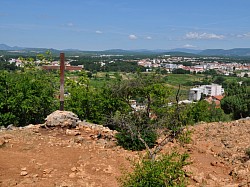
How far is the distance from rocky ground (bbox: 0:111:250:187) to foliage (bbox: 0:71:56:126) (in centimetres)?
382

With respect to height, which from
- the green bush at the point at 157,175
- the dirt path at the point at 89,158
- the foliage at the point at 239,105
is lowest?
the foliage at the point at 239,105

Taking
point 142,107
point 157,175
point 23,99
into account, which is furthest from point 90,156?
point 23,99

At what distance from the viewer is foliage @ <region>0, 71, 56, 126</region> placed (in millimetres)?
16847

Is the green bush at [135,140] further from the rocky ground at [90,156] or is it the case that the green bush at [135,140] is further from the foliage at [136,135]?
the rocky ground at [90,156]

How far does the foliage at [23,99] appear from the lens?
1685 cm

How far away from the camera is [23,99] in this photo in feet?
56.6

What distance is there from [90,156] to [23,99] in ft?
27.3

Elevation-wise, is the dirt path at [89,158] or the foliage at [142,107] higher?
the foliage at [142,107]

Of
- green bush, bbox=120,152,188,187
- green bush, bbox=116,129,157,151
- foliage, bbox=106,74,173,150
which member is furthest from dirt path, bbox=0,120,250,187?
green bush, bbox=120,152,188,187

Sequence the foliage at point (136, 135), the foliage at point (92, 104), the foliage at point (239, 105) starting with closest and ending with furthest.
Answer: the foliage at point (136, 135), the foliage at point (92, 104), the foliage at point (239, 105)

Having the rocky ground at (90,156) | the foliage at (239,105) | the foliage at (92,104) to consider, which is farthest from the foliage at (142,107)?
the foliage at (239,105)

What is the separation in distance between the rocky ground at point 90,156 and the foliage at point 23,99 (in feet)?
12.5

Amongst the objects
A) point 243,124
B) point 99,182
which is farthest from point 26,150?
point 243,124

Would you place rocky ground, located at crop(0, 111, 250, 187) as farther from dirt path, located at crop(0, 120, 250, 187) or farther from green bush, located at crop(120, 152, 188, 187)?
green bush, located at crop(120, 152, 188, 187)
